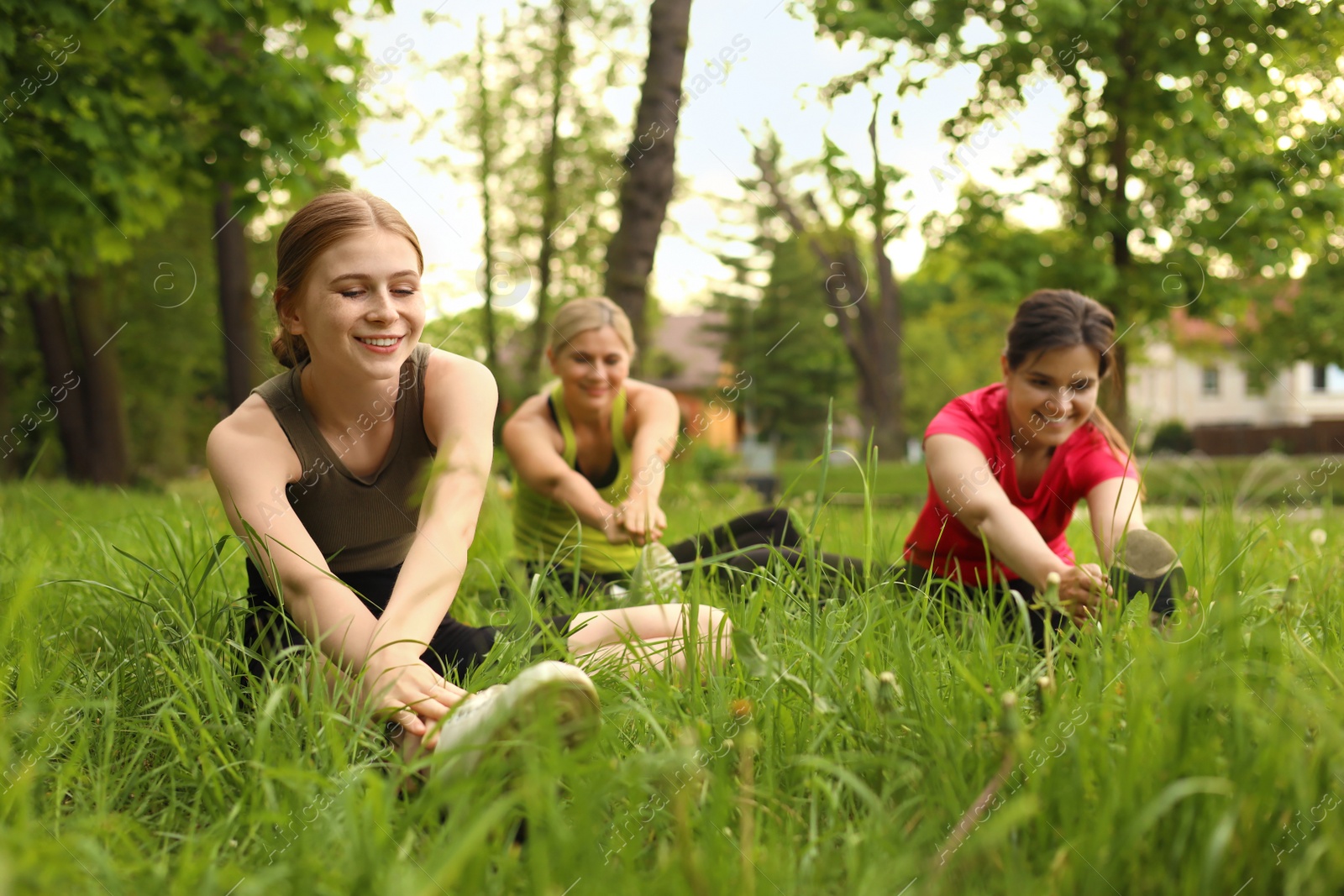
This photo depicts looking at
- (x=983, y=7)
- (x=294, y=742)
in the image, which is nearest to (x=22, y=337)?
(x=983, y=7)

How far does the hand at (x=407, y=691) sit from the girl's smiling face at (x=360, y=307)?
0.66 metres

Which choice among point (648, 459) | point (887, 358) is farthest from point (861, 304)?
point (648, 459)

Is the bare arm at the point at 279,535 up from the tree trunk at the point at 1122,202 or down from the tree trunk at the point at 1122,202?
down

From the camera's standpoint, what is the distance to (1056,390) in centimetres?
274

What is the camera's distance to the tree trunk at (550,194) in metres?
16.6

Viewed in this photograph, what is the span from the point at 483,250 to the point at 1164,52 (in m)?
12.3

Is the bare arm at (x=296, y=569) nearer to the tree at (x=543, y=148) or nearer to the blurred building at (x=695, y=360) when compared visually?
the tree at (x=543, y=148)

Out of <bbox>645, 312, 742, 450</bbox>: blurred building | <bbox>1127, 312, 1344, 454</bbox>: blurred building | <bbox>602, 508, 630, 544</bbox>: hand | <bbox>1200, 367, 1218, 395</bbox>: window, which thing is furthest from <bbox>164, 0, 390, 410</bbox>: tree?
<bbox>1200, 367, 1218, 395</bbox>: window

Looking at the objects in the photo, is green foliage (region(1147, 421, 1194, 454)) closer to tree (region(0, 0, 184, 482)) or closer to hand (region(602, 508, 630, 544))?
tree (region(0, 0, 184, 482))

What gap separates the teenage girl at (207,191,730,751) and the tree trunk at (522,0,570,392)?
13802 millimetres

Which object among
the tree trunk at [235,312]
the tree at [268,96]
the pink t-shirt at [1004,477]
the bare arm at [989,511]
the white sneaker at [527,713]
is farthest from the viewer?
the tree trunk at [235,312]

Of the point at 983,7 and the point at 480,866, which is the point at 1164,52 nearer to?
the point at 983,7

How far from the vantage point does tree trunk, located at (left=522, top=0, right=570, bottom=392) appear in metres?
16.6

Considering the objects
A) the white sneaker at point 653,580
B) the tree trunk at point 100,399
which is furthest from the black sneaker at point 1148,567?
the tree trunk at point 100,399
